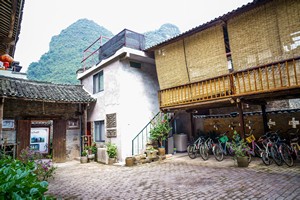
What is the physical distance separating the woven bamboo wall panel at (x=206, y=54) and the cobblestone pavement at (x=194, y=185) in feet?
12.4

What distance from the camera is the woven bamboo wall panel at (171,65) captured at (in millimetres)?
8789

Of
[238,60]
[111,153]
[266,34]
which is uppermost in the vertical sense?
[266,34]

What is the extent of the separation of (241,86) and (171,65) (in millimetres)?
3396

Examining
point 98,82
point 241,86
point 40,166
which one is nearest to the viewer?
point 40,166

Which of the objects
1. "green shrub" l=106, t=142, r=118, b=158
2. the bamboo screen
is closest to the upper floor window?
"green shrub" l=106, t=142, r=118, b=158

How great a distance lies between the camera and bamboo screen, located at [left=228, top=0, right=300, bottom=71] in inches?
235

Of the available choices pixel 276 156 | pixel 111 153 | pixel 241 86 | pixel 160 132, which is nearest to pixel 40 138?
pixel 111 153

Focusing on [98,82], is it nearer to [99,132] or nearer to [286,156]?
[99,132]

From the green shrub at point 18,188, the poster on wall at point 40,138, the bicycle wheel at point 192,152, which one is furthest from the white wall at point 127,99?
the poster on wall at point 40,138

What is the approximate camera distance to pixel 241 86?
711 centimetres

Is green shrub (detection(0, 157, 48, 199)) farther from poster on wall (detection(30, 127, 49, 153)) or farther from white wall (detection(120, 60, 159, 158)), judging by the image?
poster on wall (detection(30, 127, 49, 153))

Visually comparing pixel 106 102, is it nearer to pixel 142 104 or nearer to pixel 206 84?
pixel 142 104

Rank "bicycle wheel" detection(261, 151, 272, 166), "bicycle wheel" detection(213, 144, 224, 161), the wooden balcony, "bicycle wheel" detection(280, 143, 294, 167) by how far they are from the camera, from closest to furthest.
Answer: the wooden balcony → "bicycle wheel" detection(280, 143, 294, 167) → "bicycle wheel" detection(261, 151, 272, 166) → "bicycle wheel" detection(213, 144, 224, 161)

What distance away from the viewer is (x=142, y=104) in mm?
10461
